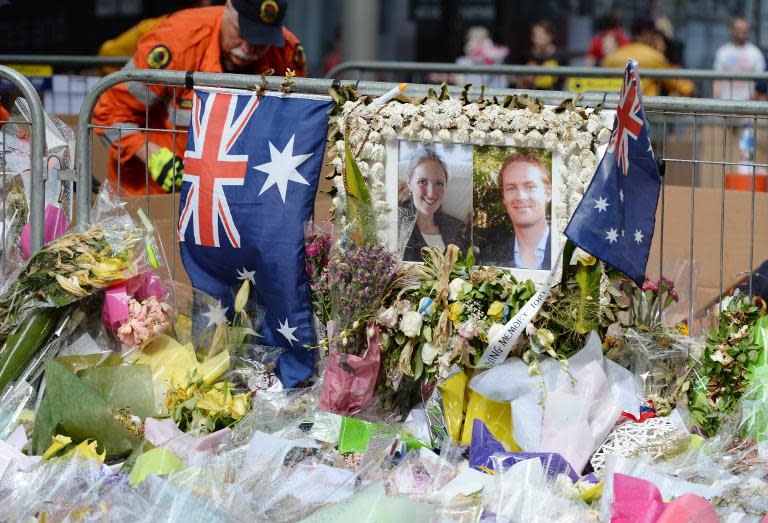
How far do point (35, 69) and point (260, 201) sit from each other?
5.04m

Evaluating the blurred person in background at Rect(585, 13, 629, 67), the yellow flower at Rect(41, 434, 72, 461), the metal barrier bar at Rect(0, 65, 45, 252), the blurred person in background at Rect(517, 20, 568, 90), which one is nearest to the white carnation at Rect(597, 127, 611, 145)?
the yellow flower at Rect(41, 434, 72, 461)

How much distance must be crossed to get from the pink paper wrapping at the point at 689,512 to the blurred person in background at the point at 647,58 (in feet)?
19.0

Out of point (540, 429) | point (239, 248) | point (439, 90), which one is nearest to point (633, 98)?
point (439, 90)

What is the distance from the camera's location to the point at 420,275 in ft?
13.3

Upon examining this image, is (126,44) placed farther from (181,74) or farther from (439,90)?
(439,90)

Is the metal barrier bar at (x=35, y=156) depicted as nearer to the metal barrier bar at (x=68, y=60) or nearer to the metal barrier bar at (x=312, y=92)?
the metal barrier bar at (x=312, y=92)

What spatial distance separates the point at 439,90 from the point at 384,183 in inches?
14.0

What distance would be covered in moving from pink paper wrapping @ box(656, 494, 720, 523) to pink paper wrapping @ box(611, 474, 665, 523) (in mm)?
42

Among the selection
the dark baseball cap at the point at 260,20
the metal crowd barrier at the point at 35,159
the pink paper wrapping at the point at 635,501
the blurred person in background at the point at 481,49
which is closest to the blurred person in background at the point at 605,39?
the blurred person in background at the point at 481,49

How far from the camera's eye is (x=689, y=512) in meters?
3.11

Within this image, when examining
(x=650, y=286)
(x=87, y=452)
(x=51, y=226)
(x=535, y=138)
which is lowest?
(x=87, y=452)

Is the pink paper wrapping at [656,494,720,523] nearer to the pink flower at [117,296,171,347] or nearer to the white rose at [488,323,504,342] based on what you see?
the white rose at [488,323,504,342]

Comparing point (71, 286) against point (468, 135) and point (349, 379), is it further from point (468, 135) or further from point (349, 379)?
point (468, 135)

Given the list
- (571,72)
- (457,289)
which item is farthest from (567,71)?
(457,289)
